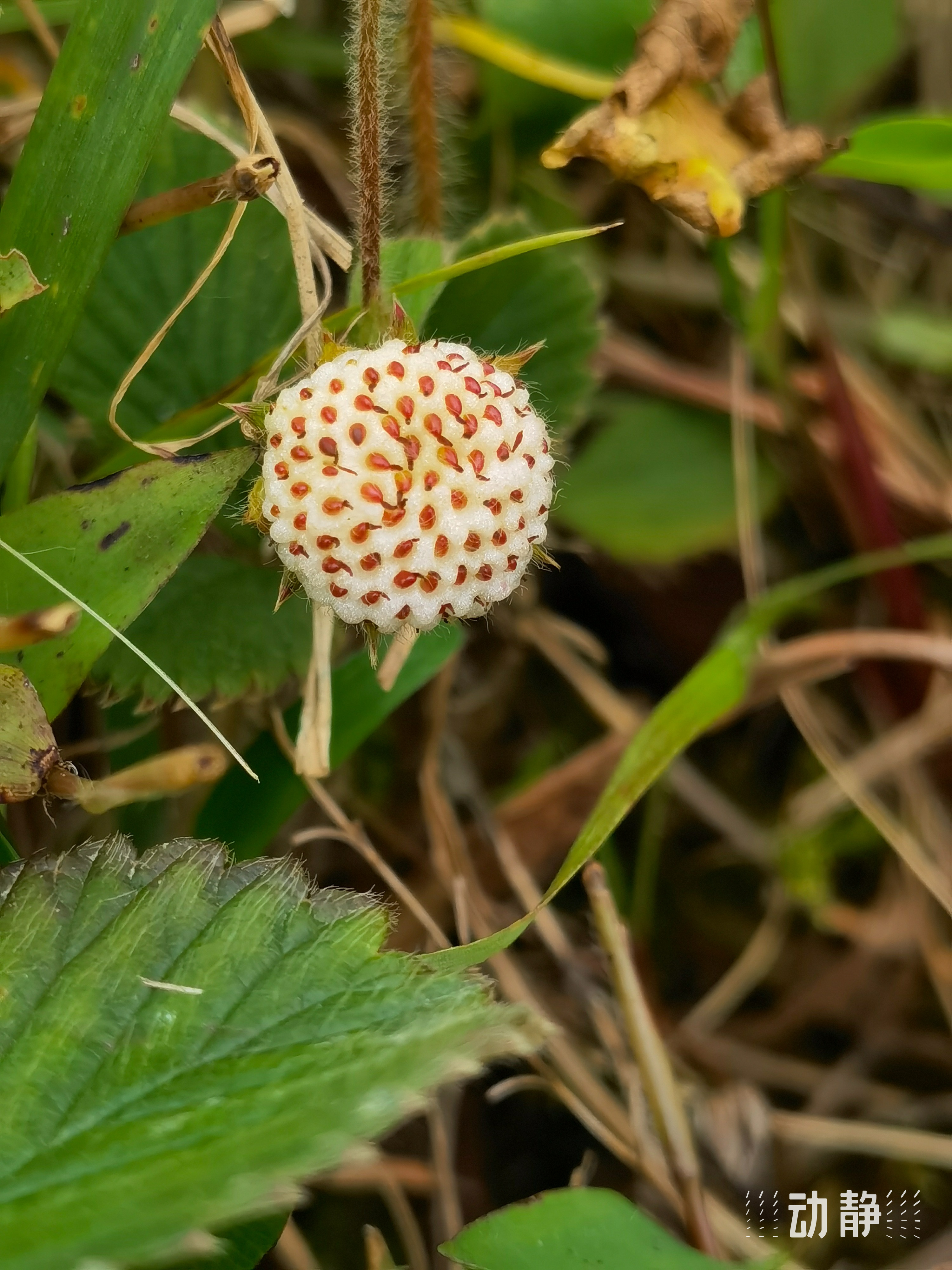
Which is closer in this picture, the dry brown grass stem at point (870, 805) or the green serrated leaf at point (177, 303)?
the green serrated leaf at point (177, 303)

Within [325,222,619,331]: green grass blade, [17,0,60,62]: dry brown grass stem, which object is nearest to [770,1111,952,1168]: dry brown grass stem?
[325,222,619,331]: green grass blade

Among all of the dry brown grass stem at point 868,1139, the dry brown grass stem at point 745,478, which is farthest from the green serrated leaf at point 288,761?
the dry brown grass stem at point 868,1139

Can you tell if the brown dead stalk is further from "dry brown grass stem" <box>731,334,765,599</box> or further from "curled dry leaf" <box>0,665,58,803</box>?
"dry brown grass stem" <box>731,334,765,599</box>

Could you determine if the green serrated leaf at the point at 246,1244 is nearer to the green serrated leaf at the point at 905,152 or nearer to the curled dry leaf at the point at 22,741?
the curled dry leaf at the point at 22,741

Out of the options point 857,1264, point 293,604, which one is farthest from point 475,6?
point 857,1264

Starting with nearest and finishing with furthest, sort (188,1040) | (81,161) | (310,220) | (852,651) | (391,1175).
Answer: (188,1040), (81,161), (310,220), (391,1175), (852,651)

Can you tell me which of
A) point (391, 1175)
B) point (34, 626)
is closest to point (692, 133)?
point (34, 626)

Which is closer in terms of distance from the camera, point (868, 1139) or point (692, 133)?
point (692, 133)

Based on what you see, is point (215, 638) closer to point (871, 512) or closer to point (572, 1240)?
point (572, 1240)
